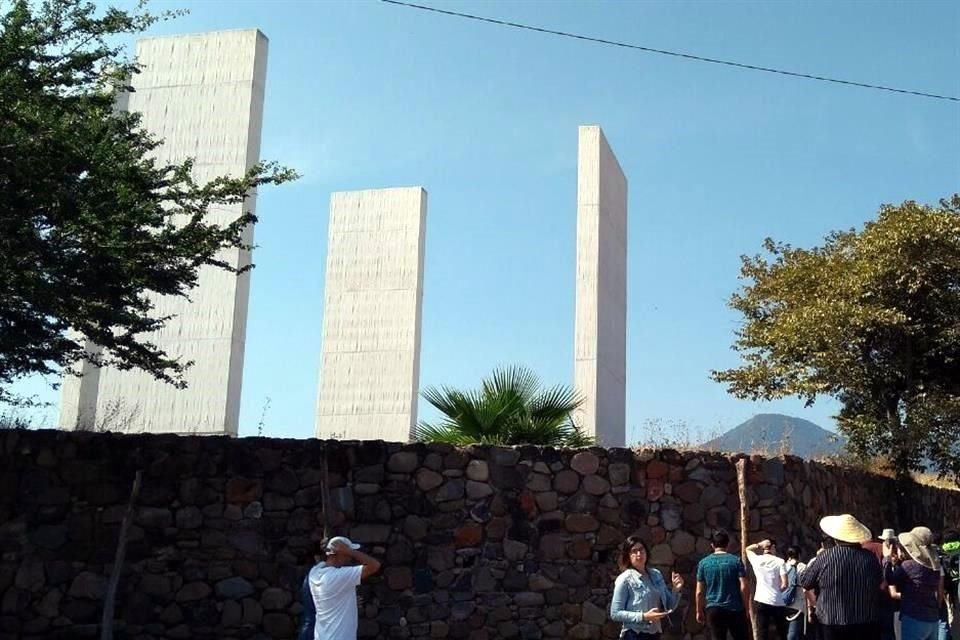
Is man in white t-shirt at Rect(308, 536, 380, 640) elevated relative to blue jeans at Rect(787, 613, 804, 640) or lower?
elevated

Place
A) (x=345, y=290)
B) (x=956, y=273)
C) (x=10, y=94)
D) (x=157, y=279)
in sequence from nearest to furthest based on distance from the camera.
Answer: (x=10, y=94), (x=157, y=279), (x=956, y=273), (x=345, y=290)

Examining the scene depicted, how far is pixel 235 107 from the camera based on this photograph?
19016 mm

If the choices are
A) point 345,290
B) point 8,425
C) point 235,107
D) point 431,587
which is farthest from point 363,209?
point 431,587

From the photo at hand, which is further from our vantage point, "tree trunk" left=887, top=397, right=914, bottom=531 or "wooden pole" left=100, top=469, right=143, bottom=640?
"tree trunk" left=887, top=397, right=914, bottom=531

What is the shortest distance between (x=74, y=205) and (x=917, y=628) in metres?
9.18

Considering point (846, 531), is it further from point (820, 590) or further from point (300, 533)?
point (300, 533)

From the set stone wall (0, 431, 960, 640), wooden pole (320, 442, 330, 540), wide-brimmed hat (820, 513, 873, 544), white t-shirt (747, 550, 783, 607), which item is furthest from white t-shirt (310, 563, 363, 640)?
white t-shirt (747, 550, 783, 607)

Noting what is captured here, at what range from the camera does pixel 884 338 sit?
61.1ft

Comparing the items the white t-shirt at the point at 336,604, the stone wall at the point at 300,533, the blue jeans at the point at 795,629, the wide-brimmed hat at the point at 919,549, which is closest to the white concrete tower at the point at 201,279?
the stone wall at the point at 300,533

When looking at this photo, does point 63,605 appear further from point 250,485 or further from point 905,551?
point 905,551

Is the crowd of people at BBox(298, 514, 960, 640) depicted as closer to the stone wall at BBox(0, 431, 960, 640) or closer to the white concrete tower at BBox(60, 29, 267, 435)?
the stone wall at BBox(0, 431, 960, 640)

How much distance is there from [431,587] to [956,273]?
471 inches

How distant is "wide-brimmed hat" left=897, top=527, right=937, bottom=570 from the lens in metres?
8.24

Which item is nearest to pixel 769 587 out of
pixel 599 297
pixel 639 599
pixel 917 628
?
pixel 917 628
